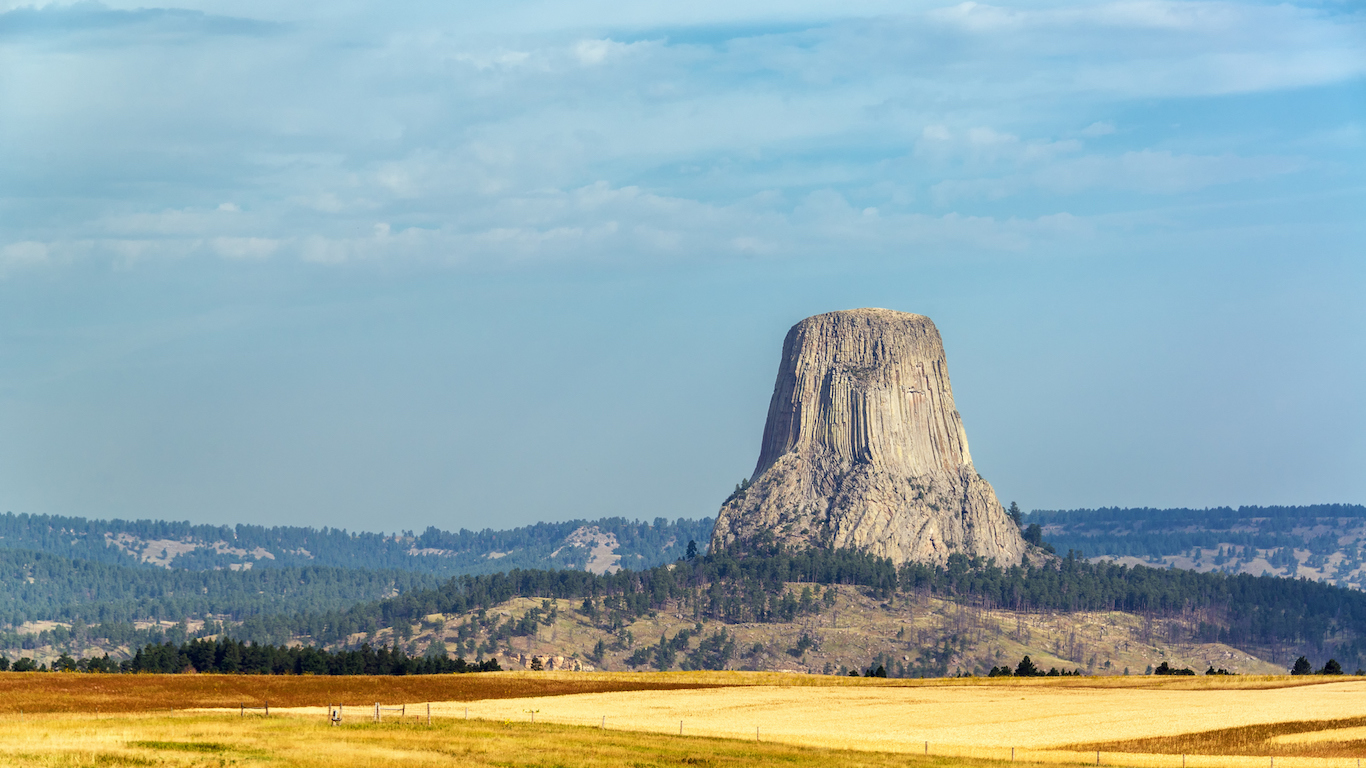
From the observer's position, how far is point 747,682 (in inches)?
5630

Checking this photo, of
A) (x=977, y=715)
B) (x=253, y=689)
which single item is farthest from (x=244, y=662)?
(x=977, y=715)

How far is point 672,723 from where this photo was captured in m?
100

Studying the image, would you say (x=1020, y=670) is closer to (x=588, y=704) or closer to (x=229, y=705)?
(x=588, y=704)

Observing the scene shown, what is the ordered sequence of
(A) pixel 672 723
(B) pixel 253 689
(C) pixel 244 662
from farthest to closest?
(C) pixel 244 662, (B) pixel 253 689, (A) pixel 672 723

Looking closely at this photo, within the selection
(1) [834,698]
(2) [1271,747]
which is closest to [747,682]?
(1) [834,698]

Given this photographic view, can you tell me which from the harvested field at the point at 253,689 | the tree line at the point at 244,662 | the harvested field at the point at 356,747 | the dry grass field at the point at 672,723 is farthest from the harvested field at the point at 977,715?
the tree line at the point at 244,662

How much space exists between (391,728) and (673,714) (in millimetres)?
26177

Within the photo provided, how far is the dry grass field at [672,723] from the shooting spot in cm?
7744

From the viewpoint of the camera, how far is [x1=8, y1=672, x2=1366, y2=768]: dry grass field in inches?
3049

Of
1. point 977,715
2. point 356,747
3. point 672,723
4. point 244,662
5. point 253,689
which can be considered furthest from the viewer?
point 244,662

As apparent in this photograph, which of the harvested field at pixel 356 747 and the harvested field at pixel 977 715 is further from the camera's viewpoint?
the harvested field at pixel 977 715

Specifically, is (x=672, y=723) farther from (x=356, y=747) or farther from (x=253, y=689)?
(x=253, y=689)

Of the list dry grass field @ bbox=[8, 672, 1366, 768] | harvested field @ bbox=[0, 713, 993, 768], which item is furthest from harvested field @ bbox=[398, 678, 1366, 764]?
harvested field @ bbox=[0, 713, 993, 768]

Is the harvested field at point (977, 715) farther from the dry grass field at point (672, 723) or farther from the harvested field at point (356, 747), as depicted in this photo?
the harvested field at point (356, 747)
